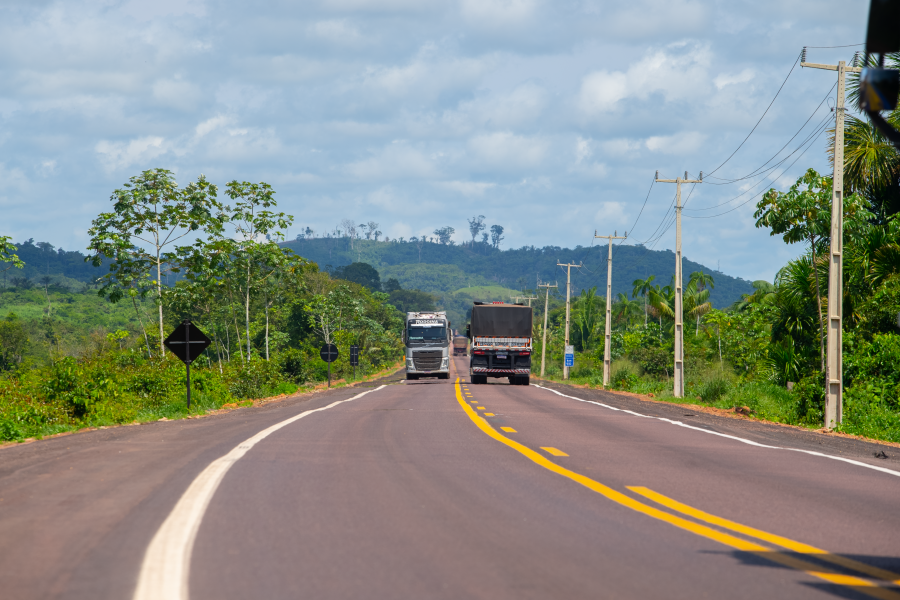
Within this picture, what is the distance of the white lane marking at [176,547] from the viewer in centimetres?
452

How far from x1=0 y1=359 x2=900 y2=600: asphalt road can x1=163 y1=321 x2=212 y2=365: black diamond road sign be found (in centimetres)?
738

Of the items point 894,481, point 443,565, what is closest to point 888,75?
point 443,565

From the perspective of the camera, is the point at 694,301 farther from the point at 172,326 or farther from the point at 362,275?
the point at 362,275

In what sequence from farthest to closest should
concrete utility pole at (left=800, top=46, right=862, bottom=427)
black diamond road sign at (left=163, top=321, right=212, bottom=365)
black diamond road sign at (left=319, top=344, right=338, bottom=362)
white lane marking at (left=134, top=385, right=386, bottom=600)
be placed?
black diamond road sign at (left=319, top=344, right=338, bottom=362) < black diamond road sign at (left=163, top=321, right=212, bottom=365) < concrete utility pole at (left=800, top=46, right=862, bottom=427) < white lane marking at (left=134, top=385, right=386, bottom=600)

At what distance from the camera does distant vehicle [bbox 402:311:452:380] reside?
43281 millimetres

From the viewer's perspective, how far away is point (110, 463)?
31.3 ft

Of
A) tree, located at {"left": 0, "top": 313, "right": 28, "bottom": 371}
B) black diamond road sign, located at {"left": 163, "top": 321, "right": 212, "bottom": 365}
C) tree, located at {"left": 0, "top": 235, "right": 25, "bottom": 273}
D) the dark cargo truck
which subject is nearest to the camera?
black diamond road sign, located at {"left": 163, "top": 321, "right": 212, "bottom": 365}

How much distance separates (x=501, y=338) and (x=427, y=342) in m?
4.66

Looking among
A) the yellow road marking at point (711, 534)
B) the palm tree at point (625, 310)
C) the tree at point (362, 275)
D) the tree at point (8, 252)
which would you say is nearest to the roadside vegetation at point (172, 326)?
the tree at point (8, 252)

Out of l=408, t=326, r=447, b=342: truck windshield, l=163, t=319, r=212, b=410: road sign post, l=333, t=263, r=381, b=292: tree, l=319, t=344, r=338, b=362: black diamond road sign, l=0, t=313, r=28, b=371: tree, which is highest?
l=333, t=263, r=381, b=292: tree

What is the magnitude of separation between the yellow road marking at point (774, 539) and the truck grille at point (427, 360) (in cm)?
3581

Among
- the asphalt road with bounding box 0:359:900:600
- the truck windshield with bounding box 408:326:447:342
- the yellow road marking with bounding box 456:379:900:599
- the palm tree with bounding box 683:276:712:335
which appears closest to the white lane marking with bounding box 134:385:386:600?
the asphalt road with bounding box 0:359:900:600

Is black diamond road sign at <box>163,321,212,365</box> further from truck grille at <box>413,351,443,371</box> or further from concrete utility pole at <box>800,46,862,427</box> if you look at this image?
truck grille at <box>413,351,443,371</box>

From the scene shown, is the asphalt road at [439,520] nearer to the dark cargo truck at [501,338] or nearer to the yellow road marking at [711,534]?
the yellow road marking at [711,534]
